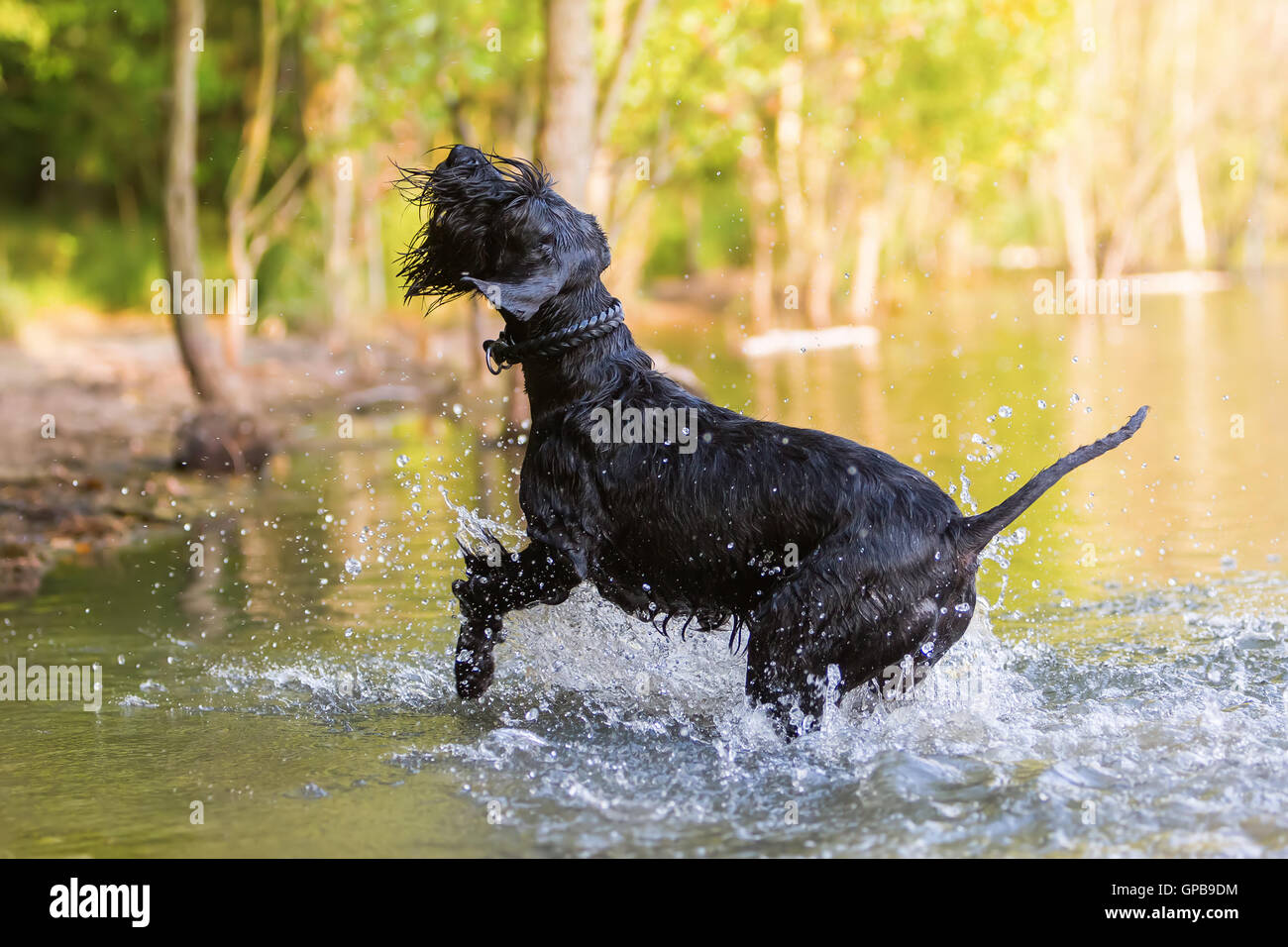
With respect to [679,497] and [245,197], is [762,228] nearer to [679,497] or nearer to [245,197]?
[245,197]

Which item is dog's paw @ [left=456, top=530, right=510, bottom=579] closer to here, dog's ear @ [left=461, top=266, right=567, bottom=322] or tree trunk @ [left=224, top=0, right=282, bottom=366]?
dog's ear @ [left=461, top=266, right=567, bottom=322]

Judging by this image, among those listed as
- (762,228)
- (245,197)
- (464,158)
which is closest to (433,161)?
(245,197)

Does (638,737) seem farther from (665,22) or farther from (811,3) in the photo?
(811,3)

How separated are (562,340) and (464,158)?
77 cm

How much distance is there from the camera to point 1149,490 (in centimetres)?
1009

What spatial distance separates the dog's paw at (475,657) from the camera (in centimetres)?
544

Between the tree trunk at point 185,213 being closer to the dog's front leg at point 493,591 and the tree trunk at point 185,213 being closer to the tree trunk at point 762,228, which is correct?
the dog's front leg at point 493,591

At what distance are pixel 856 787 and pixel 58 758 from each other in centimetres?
290

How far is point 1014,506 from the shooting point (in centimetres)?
447

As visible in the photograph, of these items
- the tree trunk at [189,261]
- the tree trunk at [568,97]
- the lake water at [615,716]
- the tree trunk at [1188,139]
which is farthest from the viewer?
the tree trunk at [1188,139]

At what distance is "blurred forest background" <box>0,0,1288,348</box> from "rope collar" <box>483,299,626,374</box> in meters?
4.28

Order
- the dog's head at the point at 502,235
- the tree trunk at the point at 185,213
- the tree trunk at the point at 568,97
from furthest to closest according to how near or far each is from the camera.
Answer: the tree trunk at the point at 568,97
the tree trunk at the point at 185,213
the dog's head at the point at 502,235

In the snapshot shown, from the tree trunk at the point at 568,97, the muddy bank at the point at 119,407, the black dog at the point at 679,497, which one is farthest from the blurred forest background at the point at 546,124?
the black dog at the point at 679,497
